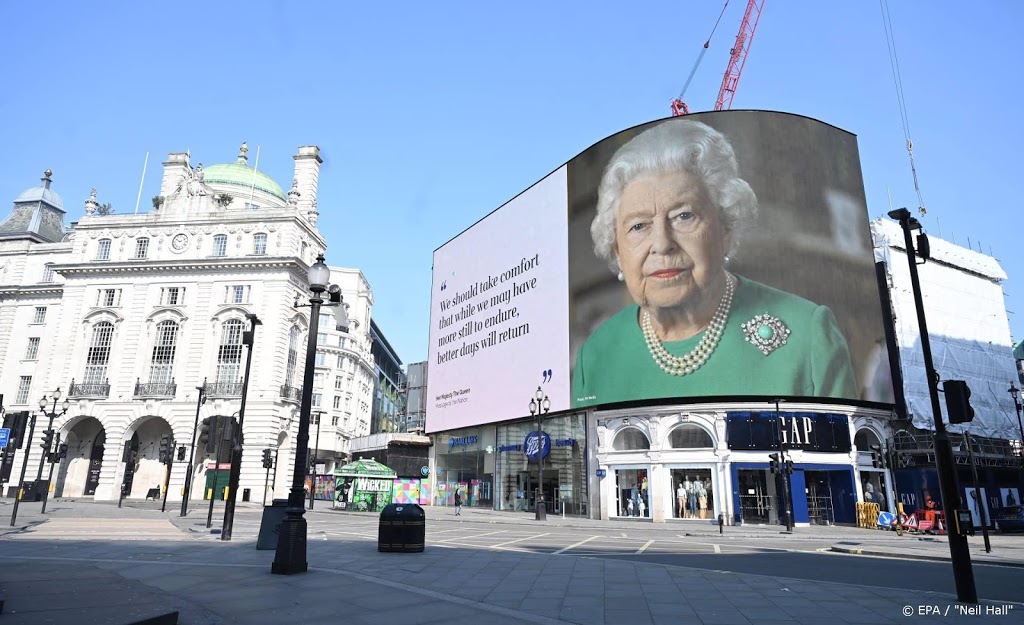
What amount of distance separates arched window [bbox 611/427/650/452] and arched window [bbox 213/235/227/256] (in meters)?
38.1

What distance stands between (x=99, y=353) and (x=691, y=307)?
164 feet

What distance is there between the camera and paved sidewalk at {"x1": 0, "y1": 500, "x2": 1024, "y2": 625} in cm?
794

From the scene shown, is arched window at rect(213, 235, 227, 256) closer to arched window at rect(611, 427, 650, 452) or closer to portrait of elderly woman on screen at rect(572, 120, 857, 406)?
portrait of elderly woman on screen at rect(572, 120, 857, 406)

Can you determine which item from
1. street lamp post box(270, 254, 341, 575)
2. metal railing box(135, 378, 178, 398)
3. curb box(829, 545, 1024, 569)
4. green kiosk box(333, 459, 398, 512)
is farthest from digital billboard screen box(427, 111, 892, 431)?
street lamp post box(270, 254, 341, 575)

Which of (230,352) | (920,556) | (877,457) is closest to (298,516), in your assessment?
(920,556)

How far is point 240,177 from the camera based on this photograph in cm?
6769

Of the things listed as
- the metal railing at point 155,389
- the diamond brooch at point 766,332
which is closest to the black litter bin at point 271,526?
the diamond brooch at point 766,332

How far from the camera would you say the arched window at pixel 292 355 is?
2153 inches

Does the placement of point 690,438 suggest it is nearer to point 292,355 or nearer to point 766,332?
point 766,332

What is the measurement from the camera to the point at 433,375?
60250mm

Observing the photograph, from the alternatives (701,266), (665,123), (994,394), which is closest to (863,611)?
(701,266)

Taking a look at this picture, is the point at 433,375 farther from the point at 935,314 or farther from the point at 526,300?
the point at 935,314

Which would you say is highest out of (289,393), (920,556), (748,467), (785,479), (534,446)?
(289,393)

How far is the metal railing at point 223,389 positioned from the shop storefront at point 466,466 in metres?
18.0
